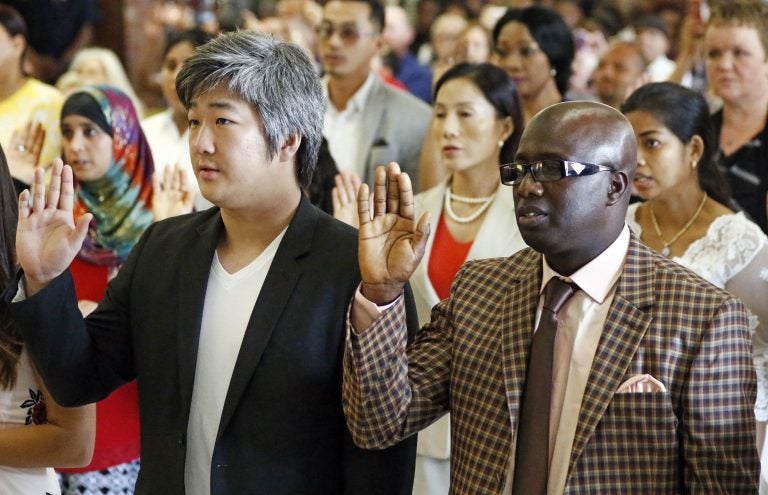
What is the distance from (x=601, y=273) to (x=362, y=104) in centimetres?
284

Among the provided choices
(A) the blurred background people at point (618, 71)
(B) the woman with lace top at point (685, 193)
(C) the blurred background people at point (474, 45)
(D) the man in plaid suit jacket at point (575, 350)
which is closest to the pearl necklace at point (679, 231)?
(B) the woman with lace top at point (685, 193)

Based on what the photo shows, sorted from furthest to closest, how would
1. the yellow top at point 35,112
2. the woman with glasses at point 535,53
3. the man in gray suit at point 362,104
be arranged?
the woman with glasses at point 535,53
the man in gray suit at point 362,104
the yellow top at point 35,112

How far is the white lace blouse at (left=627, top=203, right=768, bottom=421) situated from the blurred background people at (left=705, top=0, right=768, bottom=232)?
960mm

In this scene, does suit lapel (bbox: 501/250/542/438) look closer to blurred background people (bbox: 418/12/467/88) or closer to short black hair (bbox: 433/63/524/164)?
short black hair (bbox: 433/63/524/164)

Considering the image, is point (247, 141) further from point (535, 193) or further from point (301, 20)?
point (301, 20)

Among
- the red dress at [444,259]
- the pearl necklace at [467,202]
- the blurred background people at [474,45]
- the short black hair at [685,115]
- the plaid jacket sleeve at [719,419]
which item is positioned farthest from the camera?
the blurred background people at [474,45]

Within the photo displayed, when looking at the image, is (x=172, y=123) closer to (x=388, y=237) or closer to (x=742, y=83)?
(x=742, y=83)

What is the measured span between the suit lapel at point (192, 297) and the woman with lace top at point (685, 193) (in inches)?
54.6

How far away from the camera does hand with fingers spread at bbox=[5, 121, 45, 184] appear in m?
3.83

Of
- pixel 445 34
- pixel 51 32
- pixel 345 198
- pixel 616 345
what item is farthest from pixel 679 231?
pixel 51 32

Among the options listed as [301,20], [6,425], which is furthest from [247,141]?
[301,20]

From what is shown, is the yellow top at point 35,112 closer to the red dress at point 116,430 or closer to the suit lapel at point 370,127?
the suit lapel at point 370,127

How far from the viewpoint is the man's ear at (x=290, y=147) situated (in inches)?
91.6

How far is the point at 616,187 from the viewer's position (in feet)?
6.80
